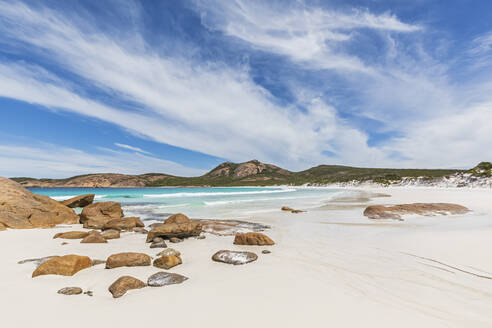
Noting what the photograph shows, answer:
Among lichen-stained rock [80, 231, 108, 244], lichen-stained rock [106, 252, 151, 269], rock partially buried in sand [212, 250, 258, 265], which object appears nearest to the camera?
lichen-stained rock [106, 252, 151, 269]

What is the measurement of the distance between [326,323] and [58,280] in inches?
218

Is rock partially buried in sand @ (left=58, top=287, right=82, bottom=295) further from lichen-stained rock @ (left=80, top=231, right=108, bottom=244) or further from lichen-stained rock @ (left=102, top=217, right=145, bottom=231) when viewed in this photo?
lichen-stained rock @ (left=102, top=217, right=145, bottom=231)

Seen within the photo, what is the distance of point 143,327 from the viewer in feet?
10.6

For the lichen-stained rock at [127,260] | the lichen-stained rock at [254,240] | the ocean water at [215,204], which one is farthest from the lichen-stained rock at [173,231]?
the ocean water at [215,204]

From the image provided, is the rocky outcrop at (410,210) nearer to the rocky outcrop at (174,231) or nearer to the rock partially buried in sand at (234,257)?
the rock partially buried in sand at (234,257)

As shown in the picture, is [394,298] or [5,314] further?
[394,298]

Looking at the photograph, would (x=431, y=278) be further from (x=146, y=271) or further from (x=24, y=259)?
(x=24, y=259)

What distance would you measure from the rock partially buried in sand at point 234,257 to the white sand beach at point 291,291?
19 centimetres

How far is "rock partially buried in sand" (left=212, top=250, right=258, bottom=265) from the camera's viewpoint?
6.01 m

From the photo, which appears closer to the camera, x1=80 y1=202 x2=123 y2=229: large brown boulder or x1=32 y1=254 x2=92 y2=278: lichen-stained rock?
x1=32 y1=254 x2=92 y2=278: lichen-stained rock

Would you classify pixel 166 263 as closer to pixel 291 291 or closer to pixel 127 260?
pixel 127 260

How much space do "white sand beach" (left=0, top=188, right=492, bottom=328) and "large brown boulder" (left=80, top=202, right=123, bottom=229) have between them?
559 centimetres

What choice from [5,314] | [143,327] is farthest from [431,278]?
[5,314]

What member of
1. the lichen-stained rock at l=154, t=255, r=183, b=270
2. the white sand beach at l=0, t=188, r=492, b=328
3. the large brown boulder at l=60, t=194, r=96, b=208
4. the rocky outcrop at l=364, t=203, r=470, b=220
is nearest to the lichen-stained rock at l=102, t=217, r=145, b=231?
the white sand beach at l=0, t=188, r=492, b=328
